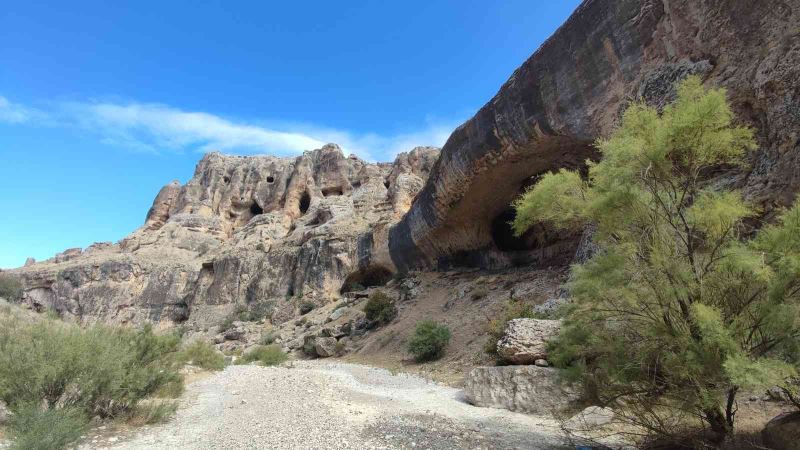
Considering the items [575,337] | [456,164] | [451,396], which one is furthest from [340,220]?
[575,337]

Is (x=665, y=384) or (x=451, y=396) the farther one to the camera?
(x=451, y=396)

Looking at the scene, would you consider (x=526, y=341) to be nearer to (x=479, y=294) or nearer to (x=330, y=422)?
(x=330, y=422)

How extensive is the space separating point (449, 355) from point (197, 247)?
37143mm

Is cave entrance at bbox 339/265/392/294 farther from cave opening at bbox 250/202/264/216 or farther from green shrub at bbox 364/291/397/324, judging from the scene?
cave opening at bbox 250/202/264/216

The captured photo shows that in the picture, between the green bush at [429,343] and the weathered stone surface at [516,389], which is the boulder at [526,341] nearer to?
the weathered stone surface at [516,389]

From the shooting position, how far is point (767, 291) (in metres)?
3.38

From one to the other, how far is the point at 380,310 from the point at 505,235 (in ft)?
23.1

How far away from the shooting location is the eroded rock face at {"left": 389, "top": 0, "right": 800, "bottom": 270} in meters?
6.20

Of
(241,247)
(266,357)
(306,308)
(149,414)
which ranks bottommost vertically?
(266,357)

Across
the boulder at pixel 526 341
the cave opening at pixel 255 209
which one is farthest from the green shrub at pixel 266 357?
the cave opening at pixel 255 209

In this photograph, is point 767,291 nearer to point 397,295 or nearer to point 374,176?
point 397,295

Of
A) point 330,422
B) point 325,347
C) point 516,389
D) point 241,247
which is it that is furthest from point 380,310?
point 241,247

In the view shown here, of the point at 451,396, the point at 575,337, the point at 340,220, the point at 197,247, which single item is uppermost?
the point at 197,247

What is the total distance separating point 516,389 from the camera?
6.68 metres
